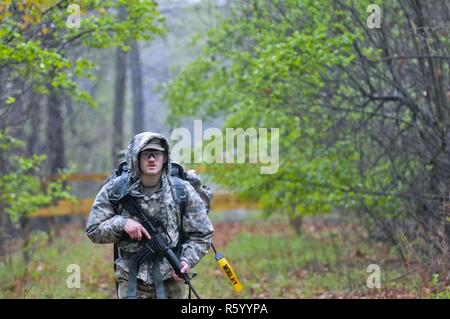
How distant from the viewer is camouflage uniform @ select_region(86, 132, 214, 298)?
5.38 meters

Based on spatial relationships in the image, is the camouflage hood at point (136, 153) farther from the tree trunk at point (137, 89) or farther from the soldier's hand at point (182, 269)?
the tree trunk at point (137, 89)

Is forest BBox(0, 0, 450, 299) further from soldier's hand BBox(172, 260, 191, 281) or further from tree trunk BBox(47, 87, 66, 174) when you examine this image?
tree trunk BBox(47, 87, 66, 174)

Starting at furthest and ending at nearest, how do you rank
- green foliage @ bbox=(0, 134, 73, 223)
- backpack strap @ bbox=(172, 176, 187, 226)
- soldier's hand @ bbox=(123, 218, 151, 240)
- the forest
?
green foliage @ bbox=(0, 134, 73, 223), the forest, backpack strap @ bbox=(172, 176, 187, 226), soldier's hand @ bbox=(123, 218, 151, 240)

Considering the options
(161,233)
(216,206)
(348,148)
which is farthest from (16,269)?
(216,206)

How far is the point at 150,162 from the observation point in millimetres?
5418

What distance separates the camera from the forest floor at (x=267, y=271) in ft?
29.9

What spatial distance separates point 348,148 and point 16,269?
596cm

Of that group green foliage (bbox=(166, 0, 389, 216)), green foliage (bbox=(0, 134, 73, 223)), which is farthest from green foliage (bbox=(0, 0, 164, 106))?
green foliage (bbox=(166, 0, 389, 216))

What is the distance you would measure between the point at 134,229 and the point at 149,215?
26 centimetres

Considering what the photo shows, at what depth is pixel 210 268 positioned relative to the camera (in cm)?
1366

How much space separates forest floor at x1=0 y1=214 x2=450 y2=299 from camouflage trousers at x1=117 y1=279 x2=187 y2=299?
2743mm

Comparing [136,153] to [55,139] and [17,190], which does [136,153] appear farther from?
[55,139]

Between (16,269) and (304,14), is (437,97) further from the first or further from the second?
(16,269)
